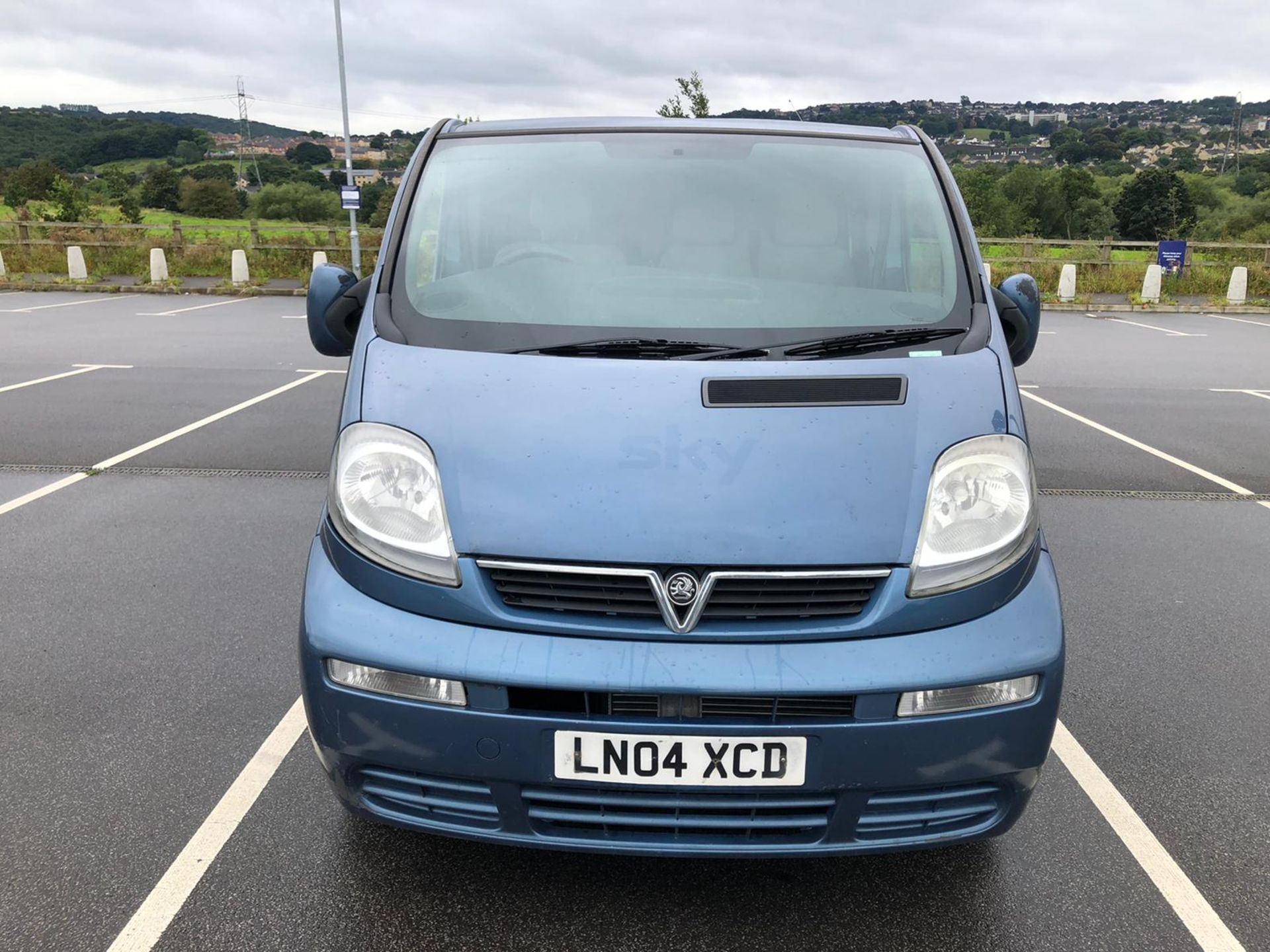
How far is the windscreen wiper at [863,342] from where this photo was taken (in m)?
2.55

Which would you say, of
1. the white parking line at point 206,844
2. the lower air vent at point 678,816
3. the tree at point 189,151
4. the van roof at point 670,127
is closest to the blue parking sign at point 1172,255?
the van roof at point 670,127

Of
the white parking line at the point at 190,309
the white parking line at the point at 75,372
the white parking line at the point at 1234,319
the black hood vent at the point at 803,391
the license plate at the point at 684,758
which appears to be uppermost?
the black hood vent at the point at 803,391

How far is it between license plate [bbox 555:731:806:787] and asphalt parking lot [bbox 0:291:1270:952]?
Result: 1.67ft

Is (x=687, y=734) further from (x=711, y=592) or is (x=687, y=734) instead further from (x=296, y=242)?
→ (x=296, y=242)

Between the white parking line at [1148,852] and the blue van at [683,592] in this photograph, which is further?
the white parking line at [1148,852]

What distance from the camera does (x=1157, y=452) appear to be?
7.46 metres

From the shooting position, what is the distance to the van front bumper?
1.99 m

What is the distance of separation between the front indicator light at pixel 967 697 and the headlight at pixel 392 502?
94 cm

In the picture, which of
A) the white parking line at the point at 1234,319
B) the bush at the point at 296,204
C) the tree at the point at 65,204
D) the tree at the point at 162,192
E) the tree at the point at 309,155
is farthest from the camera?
the tree at the point at 309,155

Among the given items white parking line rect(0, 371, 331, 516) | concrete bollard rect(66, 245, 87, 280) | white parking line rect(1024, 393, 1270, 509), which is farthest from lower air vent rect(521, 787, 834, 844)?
concrete bollard rect(66, 245, 87, 280)

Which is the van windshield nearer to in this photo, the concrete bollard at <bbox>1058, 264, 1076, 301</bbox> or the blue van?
the blue van

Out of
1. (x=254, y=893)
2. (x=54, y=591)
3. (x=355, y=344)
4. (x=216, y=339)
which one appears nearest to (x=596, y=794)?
(x=254, y=893)

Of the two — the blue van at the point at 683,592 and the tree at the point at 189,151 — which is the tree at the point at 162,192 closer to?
the tree at the point at 189,151

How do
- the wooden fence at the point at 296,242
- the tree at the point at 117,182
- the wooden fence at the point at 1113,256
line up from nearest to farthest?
the wooden fence at the point at 1113,256
the wooden fence at the point at 296,242
the tree at the point at 117,182
